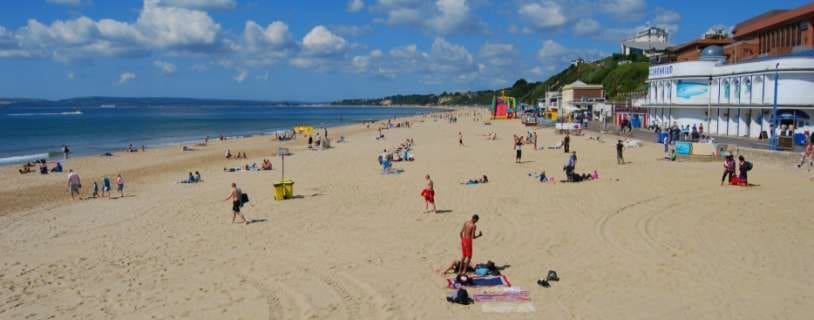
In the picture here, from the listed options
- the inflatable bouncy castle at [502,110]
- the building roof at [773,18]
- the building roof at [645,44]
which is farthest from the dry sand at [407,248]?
the building roof at [645,44]

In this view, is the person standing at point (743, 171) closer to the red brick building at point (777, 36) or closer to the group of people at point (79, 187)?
the red brick building at point (777, 36)

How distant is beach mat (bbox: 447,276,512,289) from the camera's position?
27.7 feet

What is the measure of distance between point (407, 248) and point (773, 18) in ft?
115

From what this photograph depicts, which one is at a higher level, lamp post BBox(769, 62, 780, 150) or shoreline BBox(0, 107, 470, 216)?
lamp post BBox(769, 62, 780, 150)

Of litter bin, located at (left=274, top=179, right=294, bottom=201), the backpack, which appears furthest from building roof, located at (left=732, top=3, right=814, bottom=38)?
the backpack

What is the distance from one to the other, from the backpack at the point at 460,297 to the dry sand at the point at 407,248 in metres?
0.16

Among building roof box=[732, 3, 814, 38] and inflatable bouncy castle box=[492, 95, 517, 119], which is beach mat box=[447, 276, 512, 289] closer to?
building roof box=[732, 3, 814, 38]

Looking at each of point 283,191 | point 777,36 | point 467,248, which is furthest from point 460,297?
point 777,36

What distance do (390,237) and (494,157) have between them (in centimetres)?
1533

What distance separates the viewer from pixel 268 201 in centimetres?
1623

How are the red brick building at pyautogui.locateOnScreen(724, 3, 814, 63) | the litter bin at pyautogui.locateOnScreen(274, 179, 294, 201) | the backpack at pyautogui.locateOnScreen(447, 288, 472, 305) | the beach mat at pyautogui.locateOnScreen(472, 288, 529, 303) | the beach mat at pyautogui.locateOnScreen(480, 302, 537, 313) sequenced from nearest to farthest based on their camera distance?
the beach mat at pyautogui.locateOnScreen(480, 302, 537, 313) < the backpack at pyautogui.locateOnScreen(447, 288, 472, 305) < the beach mat at pyautogui.locateOnScreen(472, 288, 529, 303) < the litter bin at pyautogui.locateOnScreen(274, 179, 294, 201) < the red brick building at pyautogui.locateOnScreen(724, 3, 814, 63)

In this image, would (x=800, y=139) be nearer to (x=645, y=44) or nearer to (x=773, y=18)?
(x=773, y=18)

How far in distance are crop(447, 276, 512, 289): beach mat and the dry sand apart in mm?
221

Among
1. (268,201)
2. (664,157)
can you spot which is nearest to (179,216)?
(268,201)
